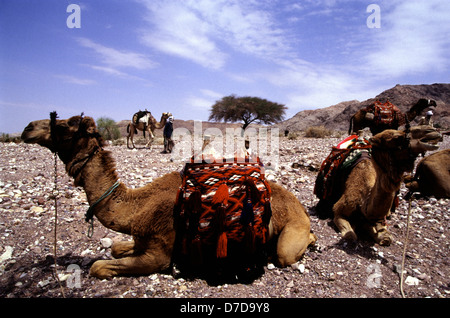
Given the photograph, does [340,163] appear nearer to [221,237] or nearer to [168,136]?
[221,237]

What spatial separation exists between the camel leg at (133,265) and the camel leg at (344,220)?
8.01 ft

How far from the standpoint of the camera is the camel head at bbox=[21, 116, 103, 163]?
2617mm

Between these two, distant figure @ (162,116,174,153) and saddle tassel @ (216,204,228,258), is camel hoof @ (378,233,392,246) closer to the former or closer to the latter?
saddle tassel @ (216,204,228,258)

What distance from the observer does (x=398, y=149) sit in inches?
106

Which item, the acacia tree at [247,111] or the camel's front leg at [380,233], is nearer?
the camel's front leg at [380,233]

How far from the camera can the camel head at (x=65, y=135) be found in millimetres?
2617

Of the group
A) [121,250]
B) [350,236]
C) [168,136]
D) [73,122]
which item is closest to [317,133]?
[168,136]

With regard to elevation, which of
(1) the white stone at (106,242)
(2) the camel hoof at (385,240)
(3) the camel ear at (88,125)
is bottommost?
(1) the white stone at (106,242)

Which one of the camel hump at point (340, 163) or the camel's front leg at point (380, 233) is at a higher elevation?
the camel hump at point (340, 163)

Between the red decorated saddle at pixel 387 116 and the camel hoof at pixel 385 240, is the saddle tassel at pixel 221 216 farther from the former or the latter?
the red decorated saddle at pixel 387 116

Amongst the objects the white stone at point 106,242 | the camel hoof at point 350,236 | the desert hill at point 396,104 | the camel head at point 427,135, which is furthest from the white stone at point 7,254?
the desert hill at point 396,104

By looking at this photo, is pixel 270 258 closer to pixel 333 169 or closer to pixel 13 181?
pixel 333 169

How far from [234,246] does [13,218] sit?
366cm

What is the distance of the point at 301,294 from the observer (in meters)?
2.72
